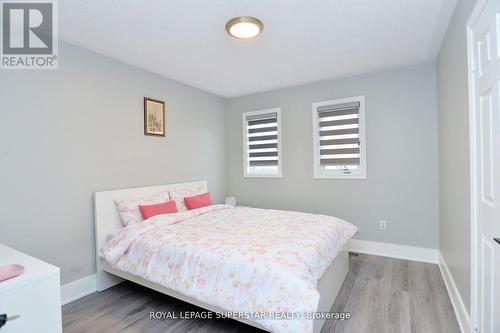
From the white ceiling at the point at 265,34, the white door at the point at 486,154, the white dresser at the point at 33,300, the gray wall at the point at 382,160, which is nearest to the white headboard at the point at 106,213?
the white dresser at the point at 33,300

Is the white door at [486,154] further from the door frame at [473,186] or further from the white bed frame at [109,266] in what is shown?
the white bed frame at [109,266]

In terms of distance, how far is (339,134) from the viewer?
3.73m

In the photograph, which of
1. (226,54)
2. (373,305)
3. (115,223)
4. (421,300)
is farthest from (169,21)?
(421,300)

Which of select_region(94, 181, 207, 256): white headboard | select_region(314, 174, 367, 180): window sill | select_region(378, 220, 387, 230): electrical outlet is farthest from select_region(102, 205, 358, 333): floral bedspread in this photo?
select_region(314, 174, 367, 180): window sill

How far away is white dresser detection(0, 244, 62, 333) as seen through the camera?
1246 mm

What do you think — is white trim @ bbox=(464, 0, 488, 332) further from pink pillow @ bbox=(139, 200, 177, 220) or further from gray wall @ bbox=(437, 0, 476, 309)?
pink pillow @ bbox=(139, 200, 177, 220)

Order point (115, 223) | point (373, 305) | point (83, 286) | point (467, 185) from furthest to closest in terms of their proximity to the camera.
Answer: point (115, 223)
point (83, 286)
point (373, 305)
point (467, 185)

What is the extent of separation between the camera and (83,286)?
2.56 meters

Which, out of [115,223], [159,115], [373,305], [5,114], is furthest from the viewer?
[159,115]

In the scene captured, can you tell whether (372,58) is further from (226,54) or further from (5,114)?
(5,114)

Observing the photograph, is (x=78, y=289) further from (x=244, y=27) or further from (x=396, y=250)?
(x=396, y=250)

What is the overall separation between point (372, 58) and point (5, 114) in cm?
380

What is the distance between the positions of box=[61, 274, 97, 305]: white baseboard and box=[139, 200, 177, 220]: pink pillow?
83cm

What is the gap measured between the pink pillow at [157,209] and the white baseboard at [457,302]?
2887 mm
